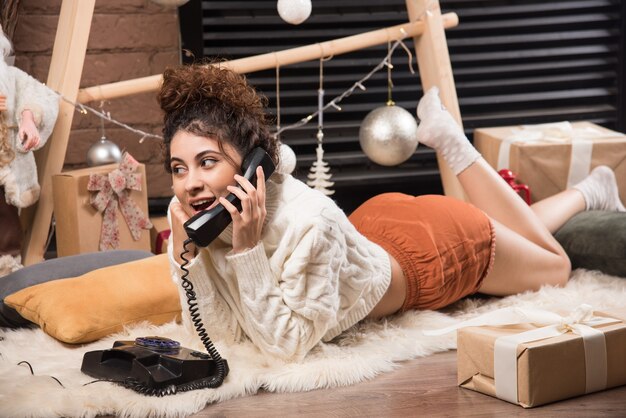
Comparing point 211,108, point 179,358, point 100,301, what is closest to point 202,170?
point 211,108

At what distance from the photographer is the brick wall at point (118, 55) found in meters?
3.26

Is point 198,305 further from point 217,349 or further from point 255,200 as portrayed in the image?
point 255,200

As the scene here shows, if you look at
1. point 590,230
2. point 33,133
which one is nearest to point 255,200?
point 33,133

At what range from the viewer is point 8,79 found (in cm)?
274

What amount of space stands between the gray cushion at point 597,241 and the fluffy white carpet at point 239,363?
0.64 ft

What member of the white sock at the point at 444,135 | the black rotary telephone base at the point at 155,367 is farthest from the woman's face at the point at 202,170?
the white sock at the point at 444,135

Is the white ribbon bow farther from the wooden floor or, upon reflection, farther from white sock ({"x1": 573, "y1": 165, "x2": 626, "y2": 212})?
the wooden floor

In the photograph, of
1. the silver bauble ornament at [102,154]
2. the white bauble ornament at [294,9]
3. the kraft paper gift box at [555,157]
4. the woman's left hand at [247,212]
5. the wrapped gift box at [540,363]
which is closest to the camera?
the wrapped gift box at [540,363]

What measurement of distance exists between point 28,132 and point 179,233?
2.97 feet

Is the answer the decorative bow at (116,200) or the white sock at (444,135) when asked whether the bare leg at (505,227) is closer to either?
the white sock at (444,135)

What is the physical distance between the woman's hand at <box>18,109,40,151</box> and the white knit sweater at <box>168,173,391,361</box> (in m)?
0.79

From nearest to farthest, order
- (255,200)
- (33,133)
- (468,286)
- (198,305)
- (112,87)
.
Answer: (255,200) → (198,305) → (468,286) → (33,133) → (112,87)

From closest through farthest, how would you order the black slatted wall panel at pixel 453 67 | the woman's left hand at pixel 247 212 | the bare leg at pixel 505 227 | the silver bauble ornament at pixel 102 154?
the woman's left hand at pixel 247 212 < the bare leg at pixel 505 227 < the silver bauble ornament at pixel 102 154 < the black slatted wall panel at pixel 453 67

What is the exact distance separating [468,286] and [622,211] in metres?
0.77
